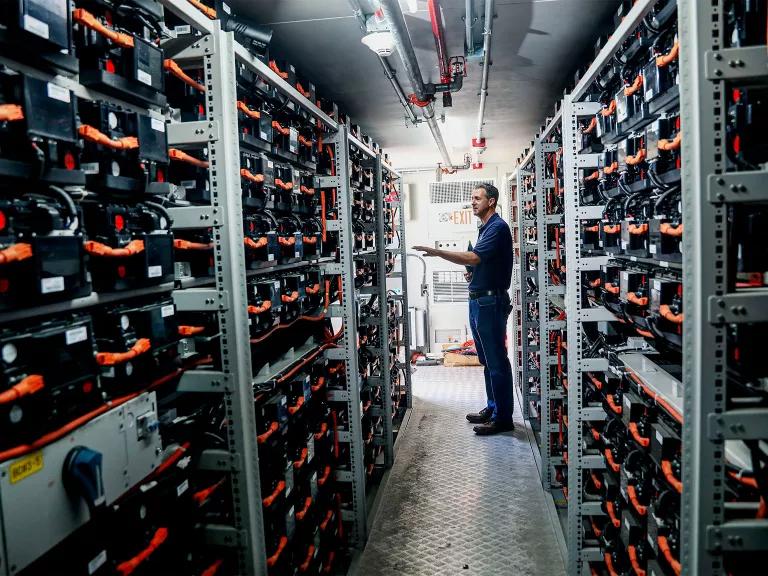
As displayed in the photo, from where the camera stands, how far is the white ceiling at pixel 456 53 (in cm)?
332

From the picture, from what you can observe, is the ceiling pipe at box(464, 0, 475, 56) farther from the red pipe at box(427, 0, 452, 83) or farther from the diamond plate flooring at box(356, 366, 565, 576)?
the diamond plate flooring at box(356, 366, 565, 576)

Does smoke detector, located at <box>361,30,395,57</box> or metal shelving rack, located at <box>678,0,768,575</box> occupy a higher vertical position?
smoke detector, located at <box>361,30,395,57</box>

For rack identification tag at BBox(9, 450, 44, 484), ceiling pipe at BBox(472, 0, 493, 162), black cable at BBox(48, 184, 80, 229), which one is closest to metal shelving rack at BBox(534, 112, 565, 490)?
ceiling pipe at BBox(472, 0, 493, 162)

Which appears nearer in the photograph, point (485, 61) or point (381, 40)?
point (381, 40)

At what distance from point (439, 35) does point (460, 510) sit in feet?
9.56

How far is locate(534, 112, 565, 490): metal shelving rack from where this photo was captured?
3.65m

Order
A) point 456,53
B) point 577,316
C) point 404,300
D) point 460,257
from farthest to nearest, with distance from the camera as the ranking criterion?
point 404,300 < point 460,257 < point 456,53 < point 577,316

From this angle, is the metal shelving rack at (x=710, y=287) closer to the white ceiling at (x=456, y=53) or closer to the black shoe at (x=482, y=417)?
the white ceiling at (x=456, y=53)

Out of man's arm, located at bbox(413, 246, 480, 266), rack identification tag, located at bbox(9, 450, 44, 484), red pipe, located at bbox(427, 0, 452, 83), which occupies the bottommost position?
rack identification tag, located at bbox(9, 450, 44, 484)

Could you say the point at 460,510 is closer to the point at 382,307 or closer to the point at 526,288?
the point at 382,307

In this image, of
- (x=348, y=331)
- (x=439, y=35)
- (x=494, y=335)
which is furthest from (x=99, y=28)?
(x=494, y=335)

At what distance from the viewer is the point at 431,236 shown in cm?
920

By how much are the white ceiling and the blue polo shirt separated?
1201 millimetres

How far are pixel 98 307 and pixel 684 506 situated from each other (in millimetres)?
1648
